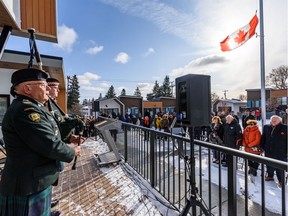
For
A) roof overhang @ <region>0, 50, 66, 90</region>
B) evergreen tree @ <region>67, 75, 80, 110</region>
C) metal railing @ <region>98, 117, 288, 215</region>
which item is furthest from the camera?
evergreen tree @ <region>67, 75, 80, 110</region>

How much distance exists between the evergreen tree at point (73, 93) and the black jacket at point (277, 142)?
37391mm

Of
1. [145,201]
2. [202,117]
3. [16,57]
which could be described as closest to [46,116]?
[202,117]

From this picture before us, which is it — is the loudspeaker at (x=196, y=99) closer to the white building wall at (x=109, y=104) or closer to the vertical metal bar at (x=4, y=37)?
the vertical metal bar at (x=4, y=37)

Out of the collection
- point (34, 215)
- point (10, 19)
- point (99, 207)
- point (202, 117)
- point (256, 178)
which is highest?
point (10, 19)

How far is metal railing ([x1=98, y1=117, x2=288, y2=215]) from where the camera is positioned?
175 centimetres

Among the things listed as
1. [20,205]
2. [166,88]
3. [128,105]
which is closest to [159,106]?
[128,105]

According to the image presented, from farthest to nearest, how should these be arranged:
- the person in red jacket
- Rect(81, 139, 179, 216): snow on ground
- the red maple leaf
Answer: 1. the red maple leaf
2. the person in red jacket
3. Rect(81, 139, 179, 216): snow on ground

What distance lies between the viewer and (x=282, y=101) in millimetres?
30141

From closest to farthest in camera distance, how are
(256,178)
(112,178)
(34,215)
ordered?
1. (34,215)
2. (112,178)
3. (256,178)

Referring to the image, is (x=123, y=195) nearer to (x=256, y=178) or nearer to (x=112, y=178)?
(x=112, y=178)

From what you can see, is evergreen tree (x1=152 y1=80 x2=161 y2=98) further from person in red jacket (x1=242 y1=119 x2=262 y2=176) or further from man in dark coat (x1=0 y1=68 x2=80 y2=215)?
man in dark coat (x1=0 y1=68 x2=80 y2=215)

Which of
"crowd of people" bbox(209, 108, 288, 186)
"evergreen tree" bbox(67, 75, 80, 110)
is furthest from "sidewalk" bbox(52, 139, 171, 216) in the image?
"evergreen tree" bbox(67, 75, 80, 110)

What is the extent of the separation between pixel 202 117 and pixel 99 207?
1.87 metres

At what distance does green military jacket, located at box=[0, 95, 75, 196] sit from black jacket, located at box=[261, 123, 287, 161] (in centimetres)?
464
